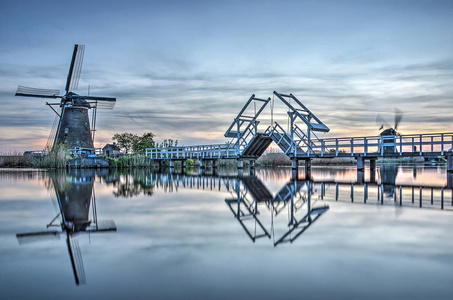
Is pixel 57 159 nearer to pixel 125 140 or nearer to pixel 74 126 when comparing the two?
pixel 74 126

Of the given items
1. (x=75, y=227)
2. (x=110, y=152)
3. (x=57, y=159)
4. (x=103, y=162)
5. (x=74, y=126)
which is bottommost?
(x=103, y=162)

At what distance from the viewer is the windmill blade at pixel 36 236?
4.97m

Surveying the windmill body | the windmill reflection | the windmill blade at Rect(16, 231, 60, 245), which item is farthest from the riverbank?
the windmill blade at Rect(16, 231, 60, 245)

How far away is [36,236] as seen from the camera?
5207 mm

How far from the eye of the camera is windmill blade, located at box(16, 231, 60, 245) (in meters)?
4.97

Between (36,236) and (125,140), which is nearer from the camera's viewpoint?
(36,236)

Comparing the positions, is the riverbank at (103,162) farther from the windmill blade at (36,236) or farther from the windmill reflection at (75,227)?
the windmill blade at (36,236)

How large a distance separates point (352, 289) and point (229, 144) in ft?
91.2

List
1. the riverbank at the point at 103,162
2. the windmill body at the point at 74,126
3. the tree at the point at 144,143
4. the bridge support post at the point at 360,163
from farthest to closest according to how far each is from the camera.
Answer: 1. the tree at the point at 144,143
2. the windmill body at the point at 74,126
3. the riverbank at the point at 103,162
4. the bridge support post at the point at 360,163

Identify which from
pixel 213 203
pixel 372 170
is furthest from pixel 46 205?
pixel 372 170

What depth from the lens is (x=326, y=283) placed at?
3.21 meters

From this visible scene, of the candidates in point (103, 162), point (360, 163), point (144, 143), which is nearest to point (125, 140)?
point (144, 143)

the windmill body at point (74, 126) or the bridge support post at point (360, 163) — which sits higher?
the windmill body at point (74, 126)

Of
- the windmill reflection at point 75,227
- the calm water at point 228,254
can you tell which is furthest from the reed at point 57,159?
the calm water at point 228,254
